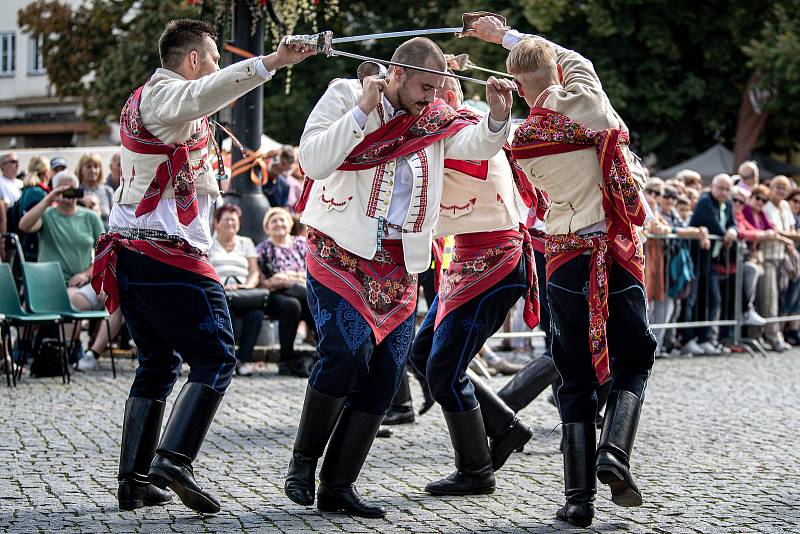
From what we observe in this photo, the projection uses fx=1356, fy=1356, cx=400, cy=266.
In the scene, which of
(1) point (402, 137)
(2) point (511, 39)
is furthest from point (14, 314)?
(2) point (511, 39)

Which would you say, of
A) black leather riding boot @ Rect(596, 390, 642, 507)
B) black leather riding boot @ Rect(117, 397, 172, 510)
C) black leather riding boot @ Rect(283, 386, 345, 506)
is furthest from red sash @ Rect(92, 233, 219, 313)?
black leather riding boot @ Rect(596, 390, 642, 507)

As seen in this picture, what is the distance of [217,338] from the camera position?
5562 mm

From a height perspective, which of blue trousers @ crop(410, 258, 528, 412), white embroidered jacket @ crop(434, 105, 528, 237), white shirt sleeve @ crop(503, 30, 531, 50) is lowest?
blue trousers @ crop(410, 258, 528, 412)

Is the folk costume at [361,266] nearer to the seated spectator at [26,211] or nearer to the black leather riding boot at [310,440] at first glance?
the black leather riding boot at [310,440]

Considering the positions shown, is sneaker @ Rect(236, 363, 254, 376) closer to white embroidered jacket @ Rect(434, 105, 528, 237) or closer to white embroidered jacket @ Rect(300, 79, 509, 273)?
white embroidered jacket @ Rect(434, 105, 528, 237)

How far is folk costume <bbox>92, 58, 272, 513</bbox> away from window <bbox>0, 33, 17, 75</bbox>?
46398 mm

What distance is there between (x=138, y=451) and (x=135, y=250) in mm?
826

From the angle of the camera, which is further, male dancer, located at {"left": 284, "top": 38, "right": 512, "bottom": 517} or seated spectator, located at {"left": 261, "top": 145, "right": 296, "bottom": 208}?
seated spectator, located at {"left": 261, "top": 145, "right": 296, "bottom": 208}

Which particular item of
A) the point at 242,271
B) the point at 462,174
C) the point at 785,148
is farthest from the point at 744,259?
the point at 785,148

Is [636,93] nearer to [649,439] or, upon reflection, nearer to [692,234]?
[692,234]

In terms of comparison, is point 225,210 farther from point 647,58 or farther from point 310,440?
point 647,58

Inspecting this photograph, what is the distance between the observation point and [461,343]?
20.4 feet

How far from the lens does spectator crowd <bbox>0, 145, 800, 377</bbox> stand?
38.1 feet

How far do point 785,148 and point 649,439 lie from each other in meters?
24.8
